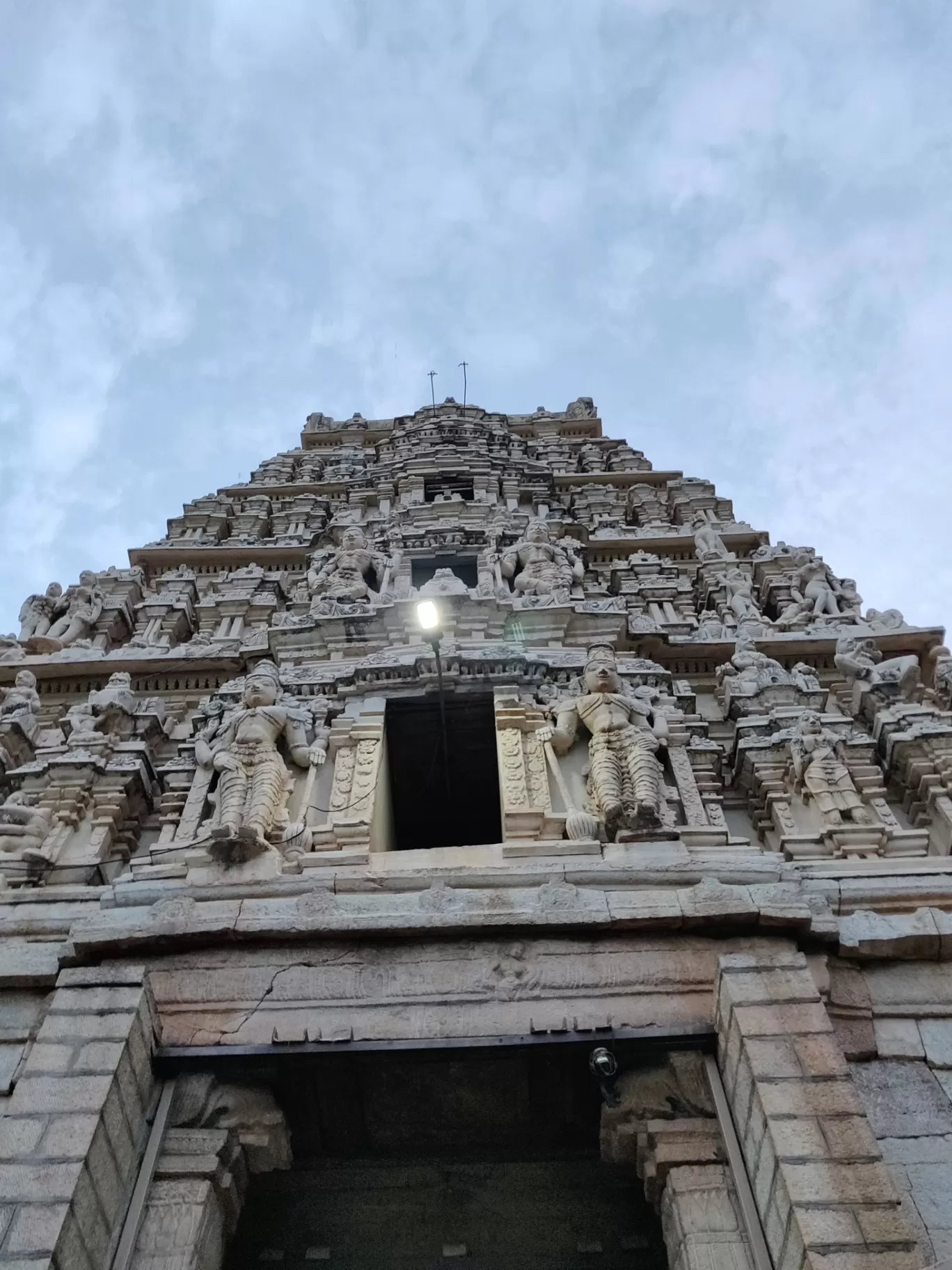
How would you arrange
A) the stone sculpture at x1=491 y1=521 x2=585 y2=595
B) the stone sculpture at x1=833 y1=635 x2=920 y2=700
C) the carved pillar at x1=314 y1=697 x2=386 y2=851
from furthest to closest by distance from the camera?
the stone sculpture at x1=491 y1=521 x2=585 y2=595
the stone sculpture at x1=833 y1=635 x2=920 y2=700
the carved pillar at x1=314 y1=697 x2=386 y2=851

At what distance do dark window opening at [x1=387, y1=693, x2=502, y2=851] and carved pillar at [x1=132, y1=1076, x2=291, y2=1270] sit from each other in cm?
522

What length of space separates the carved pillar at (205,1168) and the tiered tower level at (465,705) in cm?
212

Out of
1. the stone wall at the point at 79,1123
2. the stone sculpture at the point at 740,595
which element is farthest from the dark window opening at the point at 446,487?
the stone wall at the point at 79,1123

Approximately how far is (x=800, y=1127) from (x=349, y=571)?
1200cm

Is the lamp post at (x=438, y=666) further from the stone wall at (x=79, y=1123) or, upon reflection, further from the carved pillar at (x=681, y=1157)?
the carved pillar at (x=681, y=1157)

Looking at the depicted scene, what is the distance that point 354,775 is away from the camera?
10797 millimetres

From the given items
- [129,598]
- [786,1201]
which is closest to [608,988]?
[786,1201]

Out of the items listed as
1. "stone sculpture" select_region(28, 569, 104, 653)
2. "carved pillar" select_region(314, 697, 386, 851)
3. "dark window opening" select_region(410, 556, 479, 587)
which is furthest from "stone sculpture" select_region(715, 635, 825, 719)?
"stone sculpture" select_region(28, 569, 104, 653)

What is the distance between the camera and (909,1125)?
6.96 m

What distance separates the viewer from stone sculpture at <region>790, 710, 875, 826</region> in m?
10.7

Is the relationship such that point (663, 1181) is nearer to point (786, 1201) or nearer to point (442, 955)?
point (786, 1201)

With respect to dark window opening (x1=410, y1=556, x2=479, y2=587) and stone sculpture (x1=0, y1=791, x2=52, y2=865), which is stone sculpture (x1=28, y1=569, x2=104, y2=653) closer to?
dark window opening (x1=410, y1=556, x2=479, y2=587)

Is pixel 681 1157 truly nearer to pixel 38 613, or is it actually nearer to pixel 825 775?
pixel 825 775

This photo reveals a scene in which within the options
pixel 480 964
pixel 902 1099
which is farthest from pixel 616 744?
pixel 902 1099
